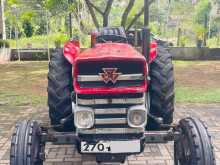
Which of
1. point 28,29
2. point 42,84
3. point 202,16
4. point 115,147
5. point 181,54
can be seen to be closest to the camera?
point 115,147

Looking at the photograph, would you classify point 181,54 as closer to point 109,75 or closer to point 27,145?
point 109,75

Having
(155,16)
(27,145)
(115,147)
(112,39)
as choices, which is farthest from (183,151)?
(155,16)

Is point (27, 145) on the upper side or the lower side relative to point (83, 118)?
lower

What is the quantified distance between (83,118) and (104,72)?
495 mm

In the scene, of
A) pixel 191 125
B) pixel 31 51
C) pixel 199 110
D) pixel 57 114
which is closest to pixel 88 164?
pixel 57 114

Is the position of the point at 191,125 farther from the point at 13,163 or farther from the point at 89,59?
the point at 13,163

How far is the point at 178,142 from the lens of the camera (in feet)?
12.8

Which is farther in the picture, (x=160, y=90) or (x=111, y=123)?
(x=160, y=90)

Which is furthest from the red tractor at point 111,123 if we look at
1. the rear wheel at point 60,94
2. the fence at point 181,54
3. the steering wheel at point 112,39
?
the fence at point 181,54

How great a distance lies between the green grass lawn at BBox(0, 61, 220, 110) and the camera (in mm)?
8570

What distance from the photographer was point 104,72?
3539 millimetres

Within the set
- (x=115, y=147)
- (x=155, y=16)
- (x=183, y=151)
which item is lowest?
(x=183, y=151)

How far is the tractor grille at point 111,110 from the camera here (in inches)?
141

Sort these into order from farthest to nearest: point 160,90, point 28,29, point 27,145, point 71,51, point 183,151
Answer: point 28,29
point 71,51
point 160,90
point 183,151
point 27,145
